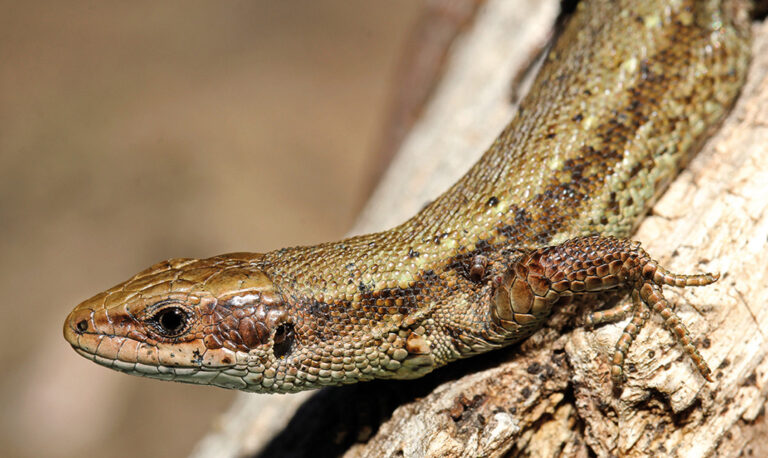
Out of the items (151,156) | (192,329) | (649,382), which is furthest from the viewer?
(151,156)

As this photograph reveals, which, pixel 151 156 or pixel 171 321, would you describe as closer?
pixel 171 321

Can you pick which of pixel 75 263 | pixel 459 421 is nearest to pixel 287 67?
pixel 75 263

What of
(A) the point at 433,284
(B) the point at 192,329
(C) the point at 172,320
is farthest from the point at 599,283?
(C) the point at 172,320

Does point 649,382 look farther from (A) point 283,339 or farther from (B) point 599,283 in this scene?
(A) point 283,339

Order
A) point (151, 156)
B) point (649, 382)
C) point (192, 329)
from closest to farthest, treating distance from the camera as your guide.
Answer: point (649, 382), point (192, 329), point (151, 156)

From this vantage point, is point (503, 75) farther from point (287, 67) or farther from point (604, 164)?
point (287, 67)

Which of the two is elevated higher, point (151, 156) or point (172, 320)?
point (151, 156)

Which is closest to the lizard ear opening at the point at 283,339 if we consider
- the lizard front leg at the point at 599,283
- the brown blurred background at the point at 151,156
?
the lizard front leg at the point at 599,283
